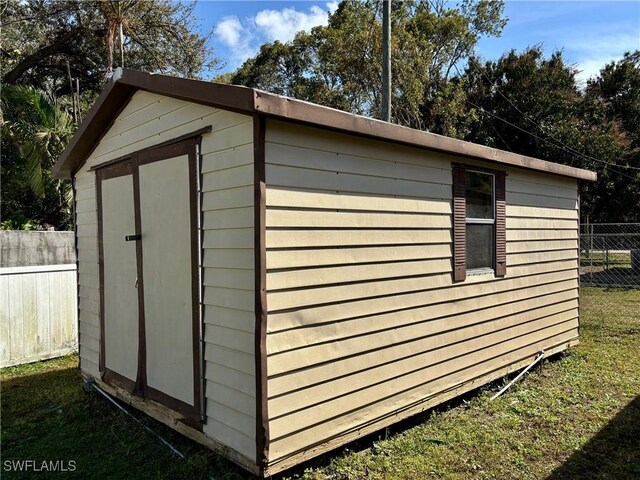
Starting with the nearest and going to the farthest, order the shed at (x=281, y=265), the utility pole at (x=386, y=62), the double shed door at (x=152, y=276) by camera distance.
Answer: the shed at (x=281, y=265)
the double shed door at (x=152, y=276)
the utility pole at (x=386, y=62)

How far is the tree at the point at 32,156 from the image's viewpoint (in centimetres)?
834

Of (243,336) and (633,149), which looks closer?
(243,336)

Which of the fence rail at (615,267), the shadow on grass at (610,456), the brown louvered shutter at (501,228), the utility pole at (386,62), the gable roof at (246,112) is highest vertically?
the utility pole at (386,62)

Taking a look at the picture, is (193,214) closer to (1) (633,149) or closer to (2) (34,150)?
(2) (34,150)

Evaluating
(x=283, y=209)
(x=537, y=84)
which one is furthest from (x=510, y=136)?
(x=283, y=209)

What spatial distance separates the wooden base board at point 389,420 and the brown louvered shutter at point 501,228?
1062 millimetres

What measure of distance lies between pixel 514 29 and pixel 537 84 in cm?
366

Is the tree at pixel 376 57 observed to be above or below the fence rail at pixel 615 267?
above

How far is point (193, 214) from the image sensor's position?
10.6ft

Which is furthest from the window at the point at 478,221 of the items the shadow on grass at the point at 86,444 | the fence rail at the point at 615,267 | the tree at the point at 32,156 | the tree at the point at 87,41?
the tree at the point at 87,41

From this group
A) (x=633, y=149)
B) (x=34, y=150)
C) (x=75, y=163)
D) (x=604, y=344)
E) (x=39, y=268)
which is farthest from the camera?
(x=633, y=149)

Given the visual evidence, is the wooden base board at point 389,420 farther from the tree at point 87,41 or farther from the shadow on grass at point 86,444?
the tree at point 87,41

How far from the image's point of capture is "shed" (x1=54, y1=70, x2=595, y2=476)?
282cm

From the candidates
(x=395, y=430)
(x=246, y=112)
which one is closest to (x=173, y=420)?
(x=395, y=430)
